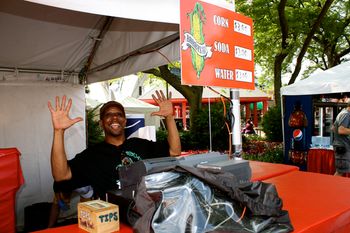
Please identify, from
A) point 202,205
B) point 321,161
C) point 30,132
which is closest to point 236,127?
point 202,205

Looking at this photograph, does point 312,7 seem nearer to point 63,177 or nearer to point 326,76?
point 326,76

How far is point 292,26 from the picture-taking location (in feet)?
33.9

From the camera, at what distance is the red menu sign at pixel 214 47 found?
67.6 inches

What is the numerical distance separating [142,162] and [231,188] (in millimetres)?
428

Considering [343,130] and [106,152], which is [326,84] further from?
[106,152]

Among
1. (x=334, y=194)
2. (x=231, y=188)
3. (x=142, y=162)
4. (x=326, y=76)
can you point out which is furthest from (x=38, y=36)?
(x=326, y=76)

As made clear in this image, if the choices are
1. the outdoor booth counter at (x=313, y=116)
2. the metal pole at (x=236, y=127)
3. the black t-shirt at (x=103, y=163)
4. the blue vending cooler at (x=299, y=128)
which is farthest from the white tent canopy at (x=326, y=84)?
the black t-shirt at (x=103, y=163)

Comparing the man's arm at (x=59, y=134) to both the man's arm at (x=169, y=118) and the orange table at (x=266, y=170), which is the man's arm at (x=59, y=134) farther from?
the orange table at (x=266, y=170)

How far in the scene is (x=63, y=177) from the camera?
2.12 metres

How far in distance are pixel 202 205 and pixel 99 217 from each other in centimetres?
45

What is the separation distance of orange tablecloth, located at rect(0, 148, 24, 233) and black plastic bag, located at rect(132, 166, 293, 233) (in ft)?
6.15

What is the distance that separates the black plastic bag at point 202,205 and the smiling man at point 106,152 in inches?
36.9

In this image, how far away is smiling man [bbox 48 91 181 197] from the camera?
204 cm

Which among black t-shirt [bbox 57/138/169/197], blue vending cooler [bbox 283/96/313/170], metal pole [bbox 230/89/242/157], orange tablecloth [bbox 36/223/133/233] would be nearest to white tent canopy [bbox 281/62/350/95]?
blue vending cooler [bbox 283/96/313/170]
